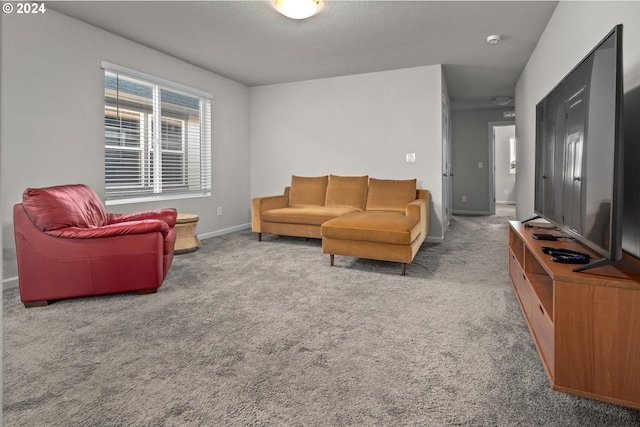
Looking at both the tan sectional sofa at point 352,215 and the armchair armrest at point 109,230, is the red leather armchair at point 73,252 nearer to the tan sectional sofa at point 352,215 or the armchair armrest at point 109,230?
the armchair armrest at point 109,230

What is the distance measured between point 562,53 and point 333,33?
2.09 metres

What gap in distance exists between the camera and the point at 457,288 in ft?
9.52

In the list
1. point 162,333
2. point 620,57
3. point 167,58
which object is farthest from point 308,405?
point 167,58

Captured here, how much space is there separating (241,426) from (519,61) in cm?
521

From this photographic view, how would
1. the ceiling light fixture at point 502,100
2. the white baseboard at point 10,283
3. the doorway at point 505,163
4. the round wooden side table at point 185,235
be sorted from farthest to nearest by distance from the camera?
the doorway at point 505,163 → the ceiling light fixture at point 502,100 → the round wooden side table at point 185,235 → the white baseboard at point 10,283

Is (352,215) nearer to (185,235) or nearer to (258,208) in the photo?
(258,208)

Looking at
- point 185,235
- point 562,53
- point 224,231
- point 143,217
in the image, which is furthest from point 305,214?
point 562,53

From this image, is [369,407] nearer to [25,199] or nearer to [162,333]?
[162,333]

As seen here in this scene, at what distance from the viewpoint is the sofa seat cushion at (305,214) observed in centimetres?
451

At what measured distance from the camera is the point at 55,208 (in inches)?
99.4

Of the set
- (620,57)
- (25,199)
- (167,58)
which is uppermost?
(167,58)

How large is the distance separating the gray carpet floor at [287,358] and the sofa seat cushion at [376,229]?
387 millimetres

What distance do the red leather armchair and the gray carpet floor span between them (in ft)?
0.39

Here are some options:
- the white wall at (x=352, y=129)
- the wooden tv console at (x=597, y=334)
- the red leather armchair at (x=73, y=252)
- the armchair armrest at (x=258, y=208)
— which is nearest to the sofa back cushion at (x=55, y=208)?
the red leather armchair at (x=73, y=252)
